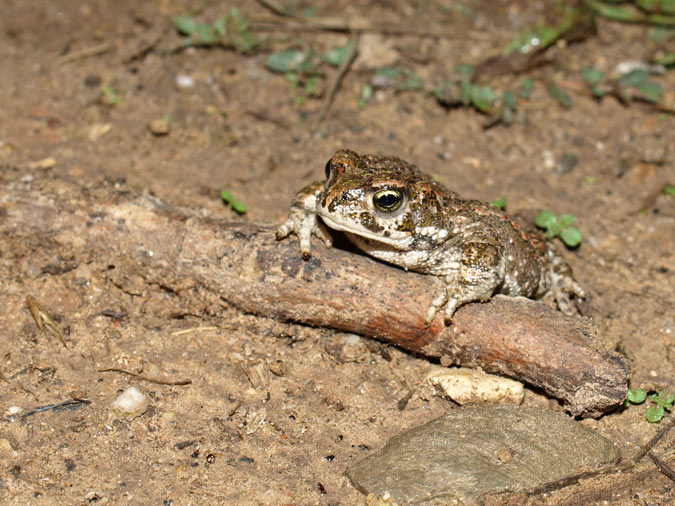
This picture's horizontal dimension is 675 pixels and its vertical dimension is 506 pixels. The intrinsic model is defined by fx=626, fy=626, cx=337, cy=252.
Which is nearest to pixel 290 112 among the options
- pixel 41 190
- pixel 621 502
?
pixel 41 190

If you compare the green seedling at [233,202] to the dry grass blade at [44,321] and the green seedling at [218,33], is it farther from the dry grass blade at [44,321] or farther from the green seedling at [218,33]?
the green seedling at [218,33]

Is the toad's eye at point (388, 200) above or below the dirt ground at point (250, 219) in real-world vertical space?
above

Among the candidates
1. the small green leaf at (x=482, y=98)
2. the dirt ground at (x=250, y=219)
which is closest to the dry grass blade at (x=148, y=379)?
the dirt ground at (x=250, y=219)

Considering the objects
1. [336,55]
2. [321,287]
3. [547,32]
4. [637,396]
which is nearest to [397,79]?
[336,55]

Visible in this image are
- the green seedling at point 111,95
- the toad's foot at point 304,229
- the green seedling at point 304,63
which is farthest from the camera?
the green seedling at point 304,63

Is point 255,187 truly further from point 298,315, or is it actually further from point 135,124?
point 298,315

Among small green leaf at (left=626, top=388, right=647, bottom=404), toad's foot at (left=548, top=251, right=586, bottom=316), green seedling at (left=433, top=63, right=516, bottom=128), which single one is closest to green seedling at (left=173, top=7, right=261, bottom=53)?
green seedling at (left=433, top=63, right=516, bottom=128)
